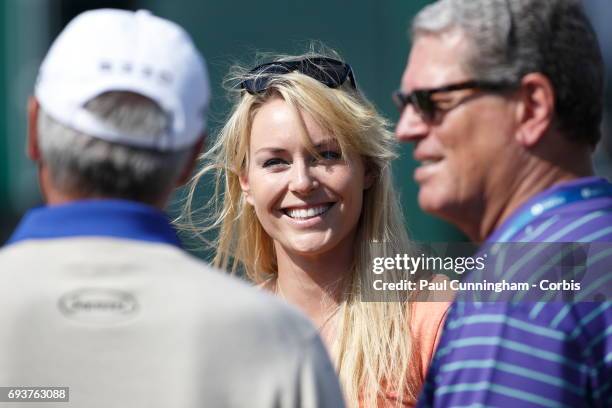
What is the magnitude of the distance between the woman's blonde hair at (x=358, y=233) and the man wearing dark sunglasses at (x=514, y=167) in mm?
1013

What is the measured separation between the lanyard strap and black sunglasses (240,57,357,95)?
1.46 metres

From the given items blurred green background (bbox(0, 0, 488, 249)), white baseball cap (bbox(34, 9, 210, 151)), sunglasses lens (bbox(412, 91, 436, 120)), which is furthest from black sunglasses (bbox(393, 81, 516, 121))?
blurred green background (bbox(0, 0, 488, 249))

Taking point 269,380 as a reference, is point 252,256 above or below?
above

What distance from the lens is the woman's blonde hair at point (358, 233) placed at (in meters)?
2.98

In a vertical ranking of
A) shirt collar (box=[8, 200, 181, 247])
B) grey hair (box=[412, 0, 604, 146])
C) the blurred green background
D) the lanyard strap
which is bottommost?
shirt collar (box=[8, 200, 181, 247])

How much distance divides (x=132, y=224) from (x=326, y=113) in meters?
1.55

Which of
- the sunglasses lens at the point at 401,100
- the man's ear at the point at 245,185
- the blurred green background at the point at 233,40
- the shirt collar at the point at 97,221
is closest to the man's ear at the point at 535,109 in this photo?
the sunglasses lens at the point at 401,100

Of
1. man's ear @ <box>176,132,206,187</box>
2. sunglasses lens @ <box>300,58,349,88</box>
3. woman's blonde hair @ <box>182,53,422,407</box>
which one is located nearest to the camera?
man's ear @ <box>176,132,206,187</box>

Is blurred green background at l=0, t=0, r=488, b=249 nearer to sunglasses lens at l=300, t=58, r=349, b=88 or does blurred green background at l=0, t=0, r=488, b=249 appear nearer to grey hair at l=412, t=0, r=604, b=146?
sunglasses lens at l=300, t=58, r=349, b=88

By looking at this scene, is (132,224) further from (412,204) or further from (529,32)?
(412,204)

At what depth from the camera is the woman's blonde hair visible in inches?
117

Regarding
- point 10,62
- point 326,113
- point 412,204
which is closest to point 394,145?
point 326,113

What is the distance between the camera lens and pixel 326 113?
126 inches

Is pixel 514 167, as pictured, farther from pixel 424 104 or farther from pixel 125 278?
pixel 125 278
